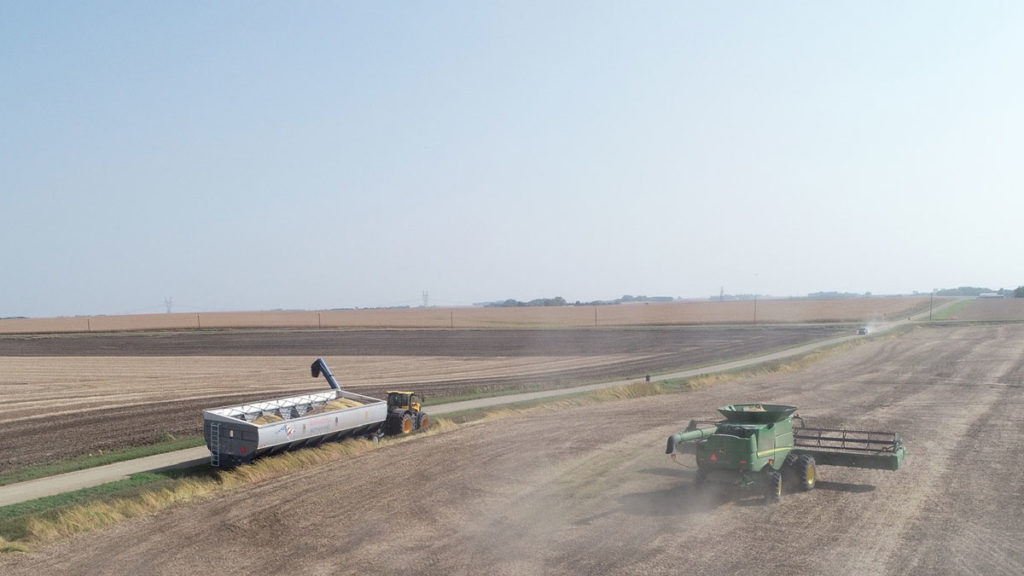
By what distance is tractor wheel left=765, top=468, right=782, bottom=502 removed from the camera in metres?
17.1

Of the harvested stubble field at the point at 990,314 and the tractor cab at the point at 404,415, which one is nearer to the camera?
the tractor cab at the point at 404,415

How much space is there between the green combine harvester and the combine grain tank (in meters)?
10.8

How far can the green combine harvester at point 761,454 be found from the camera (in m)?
16.7

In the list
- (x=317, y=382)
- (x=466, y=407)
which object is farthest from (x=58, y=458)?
(x=317, y=382)

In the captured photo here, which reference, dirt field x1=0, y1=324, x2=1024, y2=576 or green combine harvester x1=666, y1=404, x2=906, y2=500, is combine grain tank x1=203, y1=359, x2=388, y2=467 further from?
green combine harvester x1=666, y1=404, x2=906, y2=500

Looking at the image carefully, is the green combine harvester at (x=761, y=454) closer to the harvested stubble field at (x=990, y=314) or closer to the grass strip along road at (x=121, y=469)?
the grass strip along road at (x=121, y=469)

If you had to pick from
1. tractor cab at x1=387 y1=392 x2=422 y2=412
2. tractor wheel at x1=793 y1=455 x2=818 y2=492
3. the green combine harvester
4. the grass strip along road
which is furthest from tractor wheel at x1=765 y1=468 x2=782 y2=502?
the grass strip along road

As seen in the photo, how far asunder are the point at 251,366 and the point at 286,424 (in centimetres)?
3771

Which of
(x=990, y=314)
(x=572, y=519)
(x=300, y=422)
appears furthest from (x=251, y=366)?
(x=990, y=314)

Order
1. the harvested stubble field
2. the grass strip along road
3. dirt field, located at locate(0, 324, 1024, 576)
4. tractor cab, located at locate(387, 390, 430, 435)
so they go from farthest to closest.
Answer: the harvested stubble field
tractor cab, located at locate(387, 390, 430, 435)
the grass strip along road
dirt field, located at locate(0, 324, 1024, 576)

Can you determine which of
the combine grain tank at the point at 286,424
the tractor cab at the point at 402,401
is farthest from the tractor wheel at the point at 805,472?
the tractor cab at the point at 402,401

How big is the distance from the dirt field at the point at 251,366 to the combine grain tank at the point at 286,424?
539 cm

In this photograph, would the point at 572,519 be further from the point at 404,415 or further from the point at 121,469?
the point at 121,469

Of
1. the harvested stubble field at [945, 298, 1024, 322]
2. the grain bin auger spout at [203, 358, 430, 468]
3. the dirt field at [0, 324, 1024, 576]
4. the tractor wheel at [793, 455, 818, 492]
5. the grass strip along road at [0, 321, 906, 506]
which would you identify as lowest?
the dirt field at [0, 324, 1024, 576]
